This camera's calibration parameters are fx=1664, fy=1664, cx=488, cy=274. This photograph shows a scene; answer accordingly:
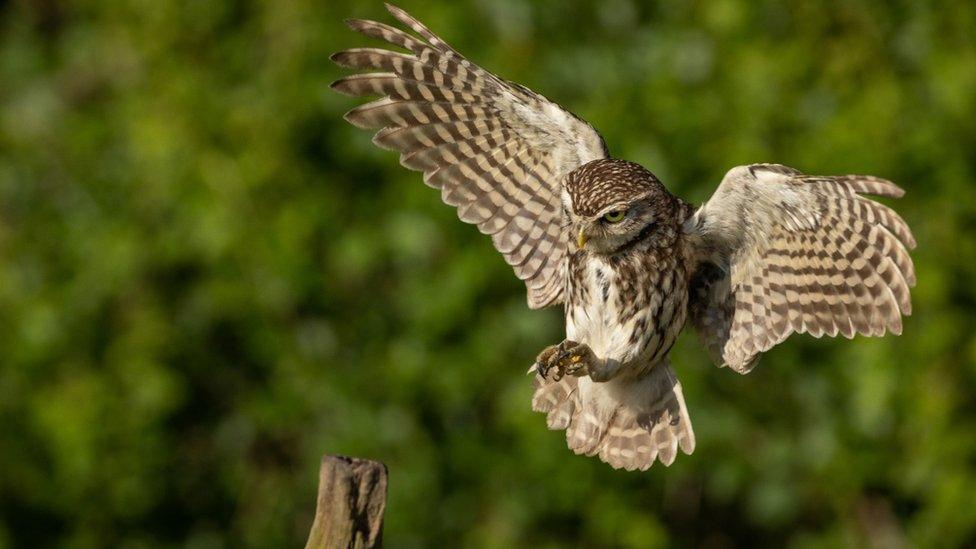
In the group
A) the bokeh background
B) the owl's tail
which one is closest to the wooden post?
the owl's tail

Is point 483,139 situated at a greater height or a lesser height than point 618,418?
greater

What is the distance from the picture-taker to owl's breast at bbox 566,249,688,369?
180 inches

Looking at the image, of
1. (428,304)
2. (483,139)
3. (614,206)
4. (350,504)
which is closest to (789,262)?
(614,206)

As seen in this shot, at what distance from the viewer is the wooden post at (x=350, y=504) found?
144 inches

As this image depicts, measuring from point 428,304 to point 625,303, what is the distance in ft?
8.78

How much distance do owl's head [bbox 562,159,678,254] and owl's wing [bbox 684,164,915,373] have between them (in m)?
0.18

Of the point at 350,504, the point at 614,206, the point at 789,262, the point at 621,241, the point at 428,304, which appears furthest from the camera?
the point at 428,304

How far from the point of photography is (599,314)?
182 inches

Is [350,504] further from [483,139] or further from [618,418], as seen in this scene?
[483,139]

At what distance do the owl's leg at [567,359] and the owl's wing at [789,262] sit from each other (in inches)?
18.3

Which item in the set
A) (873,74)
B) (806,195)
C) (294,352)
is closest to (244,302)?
(294,352)

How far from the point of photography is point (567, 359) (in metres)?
4.46

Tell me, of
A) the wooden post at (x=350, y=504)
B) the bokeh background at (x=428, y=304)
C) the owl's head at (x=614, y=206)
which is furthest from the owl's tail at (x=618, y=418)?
the bokeh background at (x=428, y=304)

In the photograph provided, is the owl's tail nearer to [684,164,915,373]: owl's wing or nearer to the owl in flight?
the owl in flight
